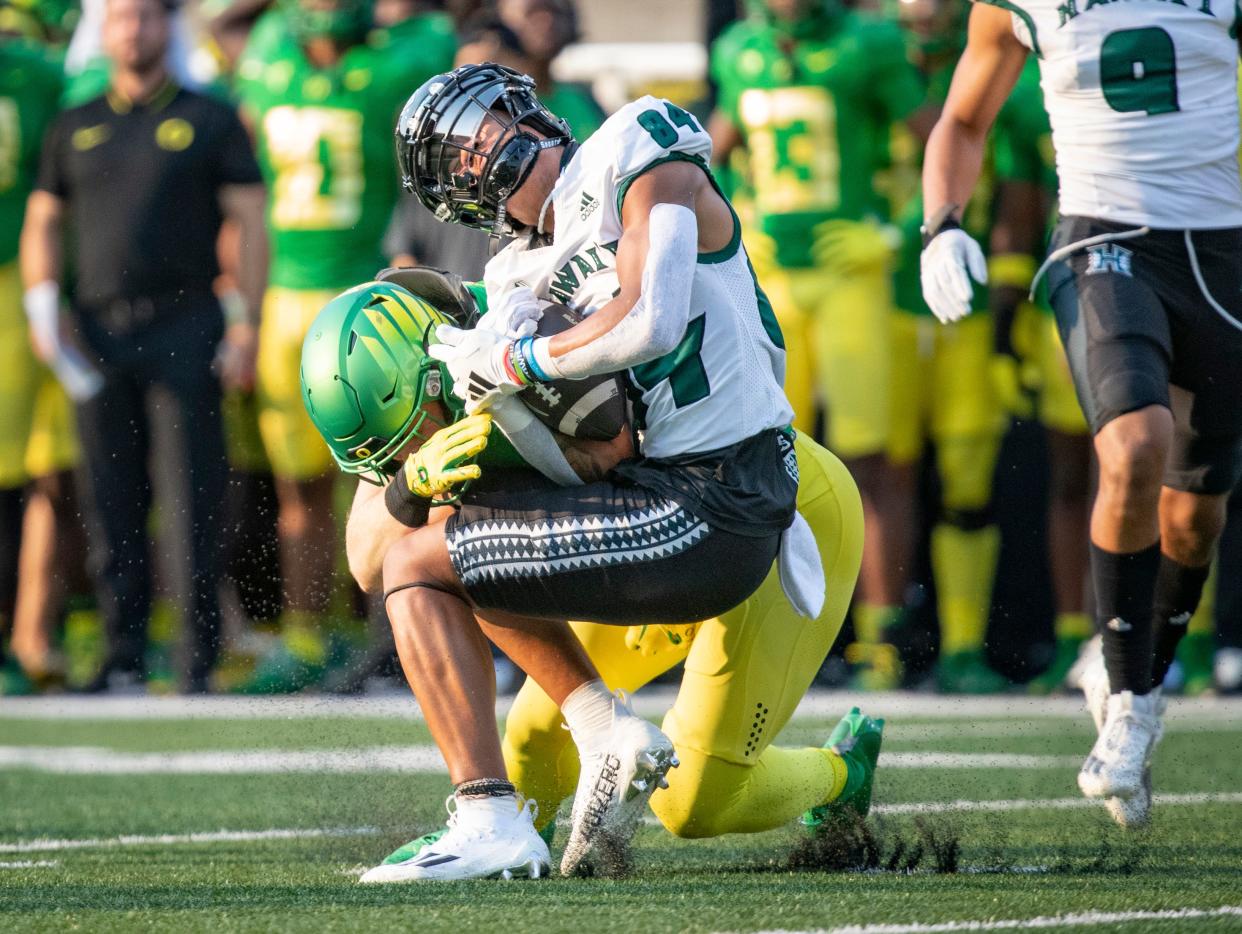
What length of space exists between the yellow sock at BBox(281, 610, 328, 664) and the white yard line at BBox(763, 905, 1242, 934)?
14.5 ft

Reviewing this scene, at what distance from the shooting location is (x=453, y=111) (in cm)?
398

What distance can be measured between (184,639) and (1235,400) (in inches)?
164

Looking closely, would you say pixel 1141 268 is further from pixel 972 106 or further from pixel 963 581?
pixel 963 581

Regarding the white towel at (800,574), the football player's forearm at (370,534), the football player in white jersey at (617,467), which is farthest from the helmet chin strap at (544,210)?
the white towel at (800,574)

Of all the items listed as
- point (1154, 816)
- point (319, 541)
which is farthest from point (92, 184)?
point (1154, 816)

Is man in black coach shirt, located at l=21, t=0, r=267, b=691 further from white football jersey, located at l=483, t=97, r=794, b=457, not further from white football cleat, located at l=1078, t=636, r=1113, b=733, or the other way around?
white football jersey, located at l=483, t=97, r=794, b=457

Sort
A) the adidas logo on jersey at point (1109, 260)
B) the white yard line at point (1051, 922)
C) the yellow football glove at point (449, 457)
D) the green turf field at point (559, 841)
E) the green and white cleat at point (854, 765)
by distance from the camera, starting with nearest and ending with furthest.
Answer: the white yard line at point (1051, 922) < the green turf field at point (559, 841) < the yellow football glove at point (449, 457) < the green and white cleat at point (854, 765) < the adidas logo on jersey at point (1109, 260)

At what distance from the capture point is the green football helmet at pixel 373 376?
393 centimetres

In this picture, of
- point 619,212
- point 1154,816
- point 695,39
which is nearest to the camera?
point 619,212

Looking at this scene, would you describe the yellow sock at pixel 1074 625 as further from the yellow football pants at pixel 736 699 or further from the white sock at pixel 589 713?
the white sock at pixel 589 713

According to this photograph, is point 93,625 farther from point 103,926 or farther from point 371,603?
point 103,926

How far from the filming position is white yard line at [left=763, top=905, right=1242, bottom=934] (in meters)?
3.21

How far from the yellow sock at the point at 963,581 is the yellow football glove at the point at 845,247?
40.0 inches

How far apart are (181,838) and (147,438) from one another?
3.40 m
